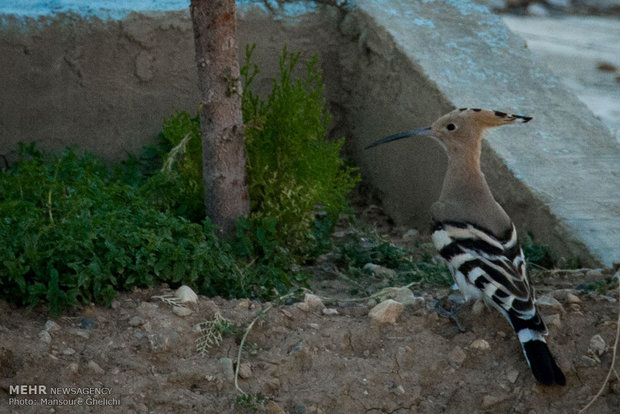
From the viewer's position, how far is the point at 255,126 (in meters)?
4.54

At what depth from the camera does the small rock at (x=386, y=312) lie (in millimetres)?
3738

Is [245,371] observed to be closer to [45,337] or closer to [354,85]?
[45,337]

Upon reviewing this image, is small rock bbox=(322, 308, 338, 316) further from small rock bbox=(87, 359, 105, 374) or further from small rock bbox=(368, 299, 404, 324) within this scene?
small rock bbox=(87, 359, 105, 374)

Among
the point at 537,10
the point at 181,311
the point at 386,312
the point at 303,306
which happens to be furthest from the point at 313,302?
the point at 537,10

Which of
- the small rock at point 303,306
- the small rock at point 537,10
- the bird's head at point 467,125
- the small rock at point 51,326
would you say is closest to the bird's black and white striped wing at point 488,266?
the bird's head at point 467,125

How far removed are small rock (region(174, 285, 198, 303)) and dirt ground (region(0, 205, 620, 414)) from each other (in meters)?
0.03

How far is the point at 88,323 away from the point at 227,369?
0.51 m

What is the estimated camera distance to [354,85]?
5.82 metres

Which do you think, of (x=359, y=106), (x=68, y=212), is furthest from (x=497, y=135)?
(x=68, y=212)

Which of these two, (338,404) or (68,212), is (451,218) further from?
(68,212)

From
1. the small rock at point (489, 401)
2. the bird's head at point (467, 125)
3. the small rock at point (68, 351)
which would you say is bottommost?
the small rock at point (489, 401)

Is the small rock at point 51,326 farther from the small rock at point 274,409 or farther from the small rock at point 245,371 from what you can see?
the small rock at point 274,409

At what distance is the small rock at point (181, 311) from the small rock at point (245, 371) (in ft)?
0.99

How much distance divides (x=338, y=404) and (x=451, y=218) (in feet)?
3.54
